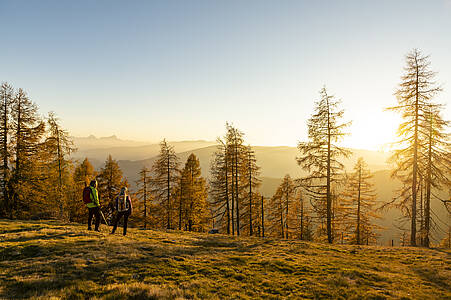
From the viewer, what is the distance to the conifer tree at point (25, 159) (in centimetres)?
2084

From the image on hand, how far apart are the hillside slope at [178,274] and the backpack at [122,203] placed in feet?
5.50

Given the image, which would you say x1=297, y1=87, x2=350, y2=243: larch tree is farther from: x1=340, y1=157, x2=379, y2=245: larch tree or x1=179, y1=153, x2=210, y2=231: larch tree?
x1=179, y1=153, x2=210, y2=231: larch tree

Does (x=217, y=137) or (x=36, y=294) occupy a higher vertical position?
(x=217, y=137)

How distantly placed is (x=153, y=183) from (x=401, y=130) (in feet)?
95.3

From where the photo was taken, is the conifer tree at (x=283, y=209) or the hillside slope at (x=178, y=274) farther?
the conifer tree at (x=283, y=209)

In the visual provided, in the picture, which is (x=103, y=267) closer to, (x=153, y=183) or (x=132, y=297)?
(x=132, y=297)

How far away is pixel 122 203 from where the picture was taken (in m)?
11.4

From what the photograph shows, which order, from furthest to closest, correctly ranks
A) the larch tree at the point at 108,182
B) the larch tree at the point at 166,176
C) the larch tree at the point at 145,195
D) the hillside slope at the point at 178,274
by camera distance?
the larch tree at the point at 145,195 → the larch tree at the point at 108,182 → the larch tree at the point at 166,176 → the hillside slope at the point at 178,274

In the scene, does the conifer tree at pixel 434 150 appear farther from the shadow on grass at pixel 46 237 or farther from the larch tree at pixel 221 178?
the shadow on grass at pixel 46 237

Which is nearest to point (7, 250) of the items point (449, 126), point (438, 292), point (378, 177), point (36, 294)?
point (36, 294)

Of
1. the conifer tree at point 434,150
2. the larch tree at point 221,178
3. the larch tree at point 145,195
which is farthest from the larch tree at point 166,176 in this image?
the conifer tree at point 434,150

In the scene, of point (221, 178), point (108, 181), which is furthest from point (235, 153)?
point (108, 181)

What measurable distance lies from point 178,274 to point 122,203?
20.0 feet

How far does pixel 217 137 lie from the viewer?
23.4 m
